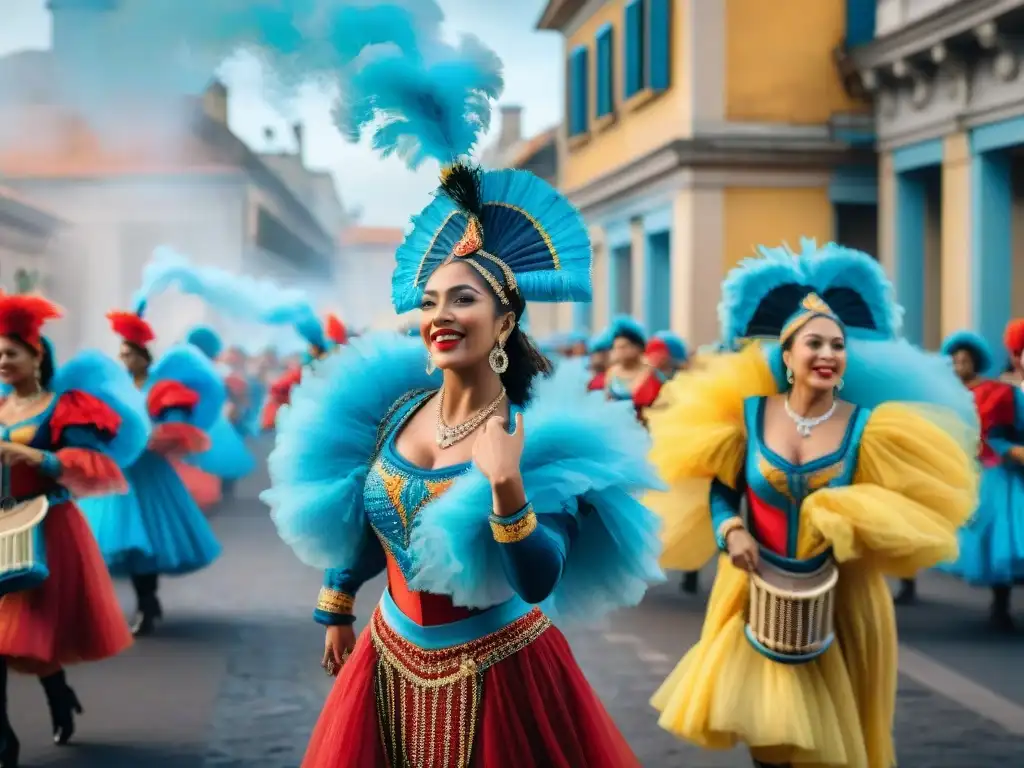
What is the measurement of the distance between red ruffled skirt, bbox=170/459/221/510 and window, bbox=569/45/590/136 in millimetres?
12642

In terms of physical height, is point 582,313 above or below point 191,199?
below

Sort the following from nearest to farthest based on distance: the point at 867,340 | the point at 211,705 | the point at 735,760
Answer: the point at 867,340 < the point at 735,760 < the point at 211,705

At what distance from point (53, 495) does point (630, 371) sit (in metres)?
6.26

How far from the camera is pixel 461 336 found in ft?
11.9

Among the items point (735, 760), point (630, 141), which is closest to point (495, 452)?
point (735, 760)

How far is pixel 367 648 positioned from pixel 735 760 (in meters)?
3.16

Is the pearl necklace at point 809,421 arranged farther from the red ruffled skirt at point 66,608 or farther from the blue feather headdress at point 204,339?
the blue feather headdress at point 204,339

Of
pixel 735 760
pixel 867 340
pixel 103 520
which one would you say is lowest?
pixel 735 760

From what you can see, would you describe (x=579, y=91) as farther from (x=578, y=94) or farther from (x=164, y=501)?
(x=164, y=501)

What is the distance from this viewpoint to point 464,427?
3715mm

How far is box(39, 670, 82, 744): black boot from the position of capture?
21.7ft

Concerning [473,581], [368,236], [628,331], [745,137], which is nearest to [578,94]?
[745,137]

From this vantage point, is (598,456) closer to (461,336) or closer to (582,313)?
(461,336)

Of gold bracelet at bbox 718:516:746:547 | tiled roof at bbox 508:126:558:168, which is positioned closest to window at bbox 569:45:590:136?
tiled roof at bbox 508:126:558:168
